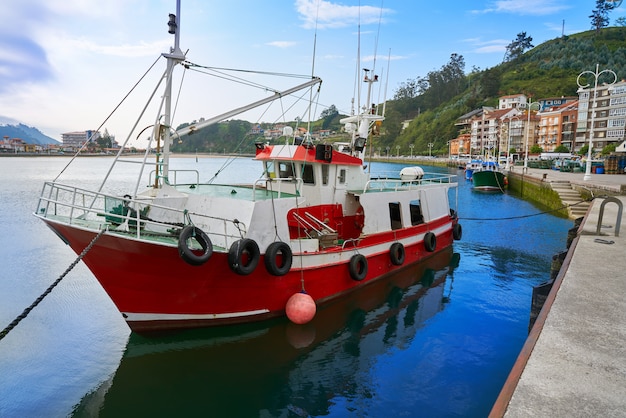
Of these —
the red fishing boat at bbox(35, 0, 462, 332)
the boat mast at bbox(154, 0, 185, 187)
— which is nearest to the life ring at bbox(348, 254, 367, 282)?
the red fishing boat at bbox(35, 0, 462, 332)

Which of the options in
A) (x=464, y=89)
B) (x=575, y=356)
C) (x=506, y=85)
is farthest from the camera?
(x=464, y=89)

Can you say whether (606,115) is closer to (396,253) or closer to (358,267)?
(396,253)

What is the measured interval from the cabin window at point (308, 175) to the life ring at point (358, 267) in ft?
8.34

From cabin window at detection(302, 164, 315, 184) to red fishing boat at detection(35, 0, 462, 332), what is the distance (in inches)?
1.2

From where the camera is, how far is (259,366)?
7.88 m

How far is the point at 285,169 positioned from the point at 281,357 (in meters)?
5.47

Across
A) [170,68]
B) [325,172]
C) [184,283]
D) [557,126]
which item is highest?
[557,126]

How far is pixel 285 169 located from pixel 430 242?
6.65 metres

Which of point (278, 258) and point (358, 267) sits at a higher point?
point (278, 258)

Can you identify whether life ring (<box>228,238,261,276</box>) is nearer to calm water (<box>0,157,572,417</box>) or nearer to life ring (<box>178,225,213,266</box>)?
life ring (<box>178,225,213,266</box>)

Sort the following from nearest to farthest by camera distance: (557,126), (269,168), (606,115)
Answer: (269,168), (606,115), (557,126)

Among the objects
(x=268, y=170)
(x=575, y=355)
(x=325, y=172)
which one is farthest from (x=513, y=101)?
(x=575, y=355)

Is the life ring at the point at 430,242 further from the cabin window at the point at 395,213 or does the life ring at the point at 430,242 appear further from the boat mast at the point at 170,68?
the boat mast at the point at 170,68

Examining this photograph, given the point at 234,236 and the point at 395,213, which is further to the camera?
the point at 395,213
